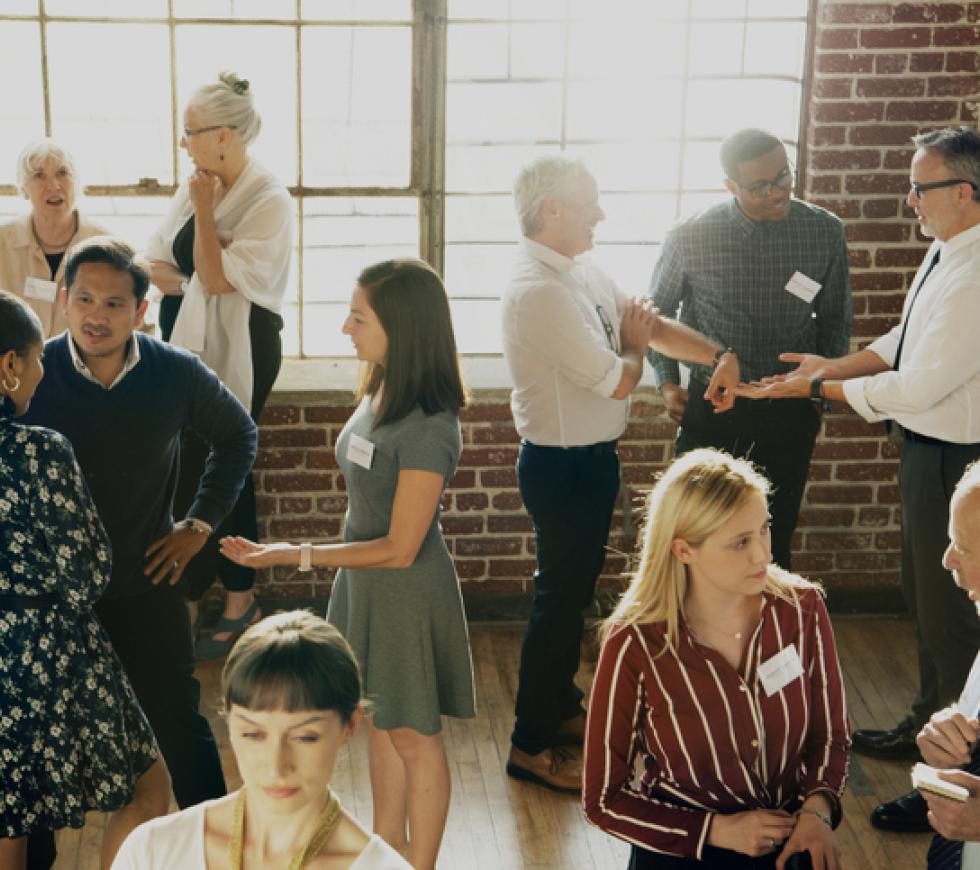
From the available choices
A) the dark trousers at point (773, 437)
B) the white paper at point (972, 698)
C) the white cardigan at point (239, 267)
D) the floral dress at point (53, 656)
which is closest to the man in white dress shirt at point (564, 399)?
the dark trousers at point (773, 437)

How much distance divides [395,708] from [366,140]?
246 cm

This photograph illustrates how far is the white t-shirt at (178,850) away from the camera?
71.9 inches

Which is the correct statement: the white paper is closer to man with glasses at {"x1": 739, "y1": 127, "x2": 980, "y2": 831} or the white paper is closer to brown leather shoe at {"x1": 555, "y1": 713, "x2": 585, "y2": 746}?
man with glasses at {"x1": 739, "y1": 127, "x2": 980, "y2": 831}

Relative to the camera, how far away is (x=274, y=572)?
16.8 ft

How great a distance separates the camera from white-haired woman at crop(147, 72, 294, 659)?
4.52m

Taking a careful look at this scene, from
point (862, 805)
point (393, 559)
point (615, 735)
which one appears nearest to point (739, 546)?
point (615, 735)

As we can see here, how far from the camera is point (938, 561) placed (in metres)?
3.90

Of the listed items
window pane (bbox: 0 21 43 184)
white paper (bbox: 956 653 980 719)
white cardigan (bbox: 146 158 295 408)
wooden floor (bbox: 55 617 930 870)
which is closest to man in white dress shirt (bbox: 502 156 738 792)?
wooden floor (bbox: 55 617 930 870)

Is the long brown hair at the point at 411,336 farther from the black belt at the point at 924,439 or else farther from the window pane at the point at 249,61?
the window pane at the point at 249,61

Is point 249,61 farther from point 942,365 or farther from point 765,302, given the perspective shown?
point 942,365

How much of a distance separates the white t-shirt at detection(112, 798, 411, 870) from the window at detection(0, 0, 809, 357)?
3.15 meters

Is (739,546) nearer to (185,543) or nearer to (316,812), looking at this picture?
(316,812)

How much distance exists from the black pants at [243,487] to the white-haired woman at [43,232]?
38cm

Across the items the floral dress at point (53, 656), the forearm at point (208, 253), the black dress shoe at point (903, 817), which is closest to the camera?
the floral dress at point (53, 656)
